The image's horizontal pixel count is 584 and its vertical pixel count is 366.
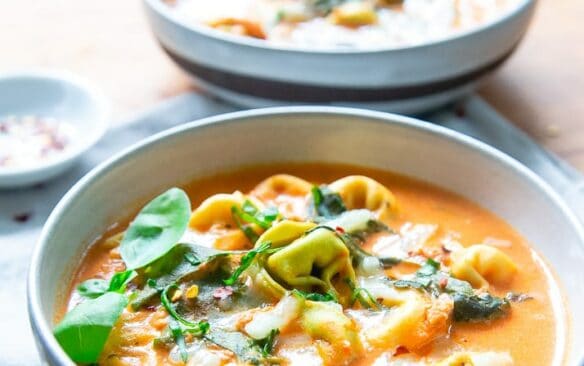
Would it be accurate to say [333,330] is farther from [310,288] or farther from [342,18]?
[342,18]

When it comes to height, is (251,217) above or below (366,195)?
below

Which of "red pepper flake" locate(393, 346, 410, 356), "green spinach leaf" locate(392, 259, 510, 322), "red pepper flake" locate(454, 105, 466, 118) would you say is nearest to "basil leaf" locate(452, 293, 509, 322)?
"green spinach leaf" locate(392, 259, 510, 322)

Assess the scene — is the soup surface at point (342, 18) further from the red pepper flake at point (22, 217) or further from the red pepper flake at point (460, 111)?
the red pepper flake at point (22, 217)

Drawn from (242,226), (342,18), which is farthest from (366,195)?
(342,18)

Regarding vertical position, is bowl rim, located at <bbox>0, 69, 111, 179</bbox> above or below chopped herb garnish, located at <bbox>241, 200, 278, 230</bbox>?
below

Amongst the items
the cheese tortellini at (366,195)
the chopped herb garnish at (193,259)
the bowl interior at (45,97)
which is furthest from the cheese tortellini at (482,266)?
the bowl interior at (45,97)

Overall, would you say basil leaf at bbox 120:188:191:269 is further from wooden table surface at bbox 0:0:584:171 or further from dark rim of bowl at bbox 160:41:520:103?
wooden table surface at bbox 0:0:584:171
